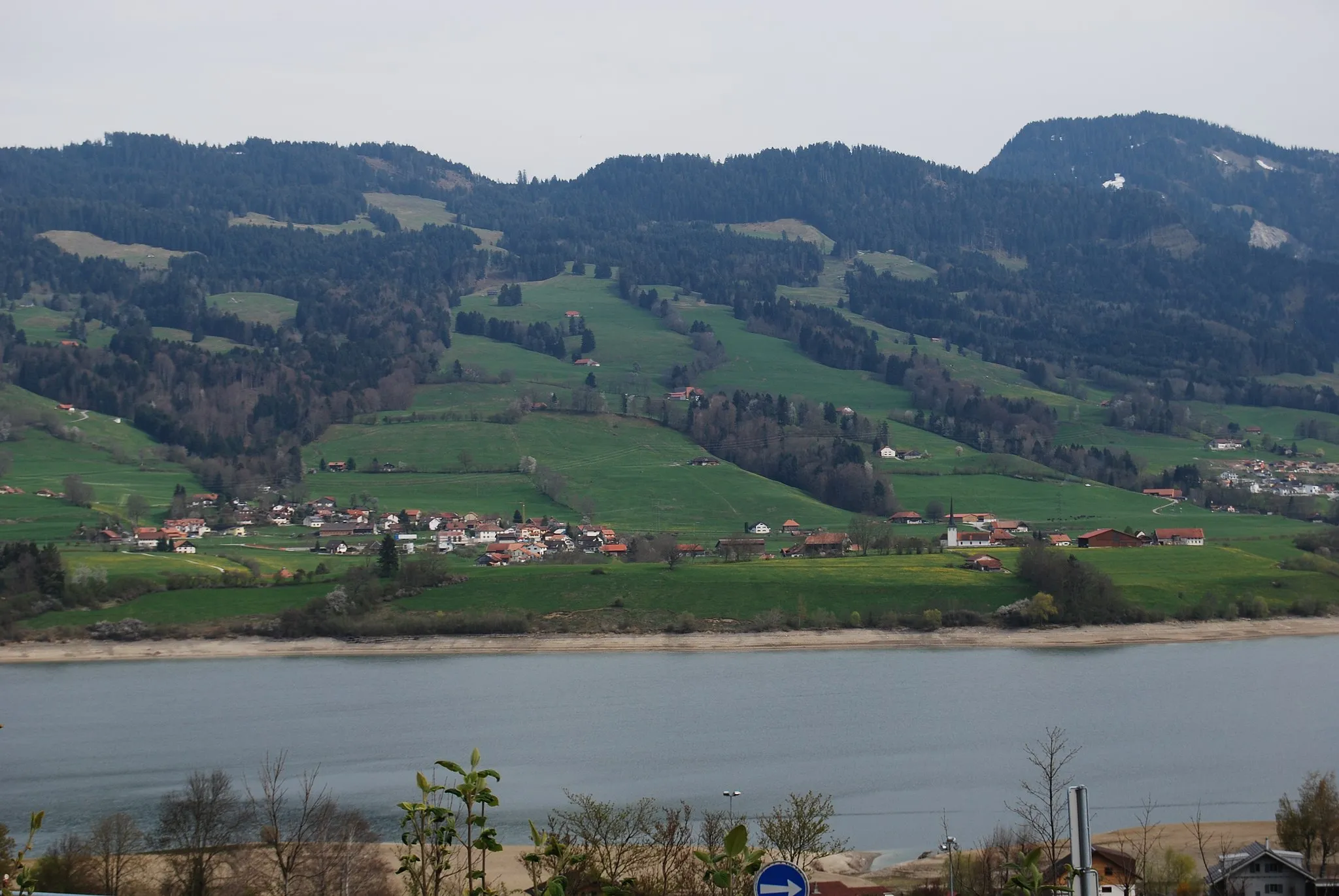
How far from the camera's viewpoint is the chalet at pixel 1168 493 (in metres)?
86.2

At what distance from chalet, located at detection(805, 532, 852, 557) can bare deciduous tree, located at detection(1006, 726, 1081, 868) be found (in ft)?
101

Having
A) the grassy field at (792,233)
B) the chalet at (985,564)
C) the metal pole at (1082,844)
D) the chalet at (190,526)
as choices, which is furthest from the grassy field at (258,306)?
the metal pole at (1082,844)

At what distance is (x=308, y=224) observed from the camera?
607 ft

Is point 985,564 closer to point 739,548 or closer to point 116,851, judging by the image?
point 739,548

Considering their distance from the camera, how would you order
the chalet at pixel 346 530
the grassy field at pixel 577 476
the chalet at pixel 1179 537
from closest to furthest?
the chalet at pixel 1179 537
the chalet at pixel 346 530
the grassy field at pixel 577 476

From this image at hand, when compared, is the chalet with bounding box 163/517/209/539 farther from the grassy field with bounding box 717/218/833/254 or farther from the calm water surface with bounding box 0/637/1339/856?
the grassy field with bounding box 717/218/833/254

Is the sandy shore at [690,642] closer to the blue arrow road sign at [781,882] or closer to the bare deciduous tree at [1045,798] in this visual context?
the bare deciduous tree at [1045,798]

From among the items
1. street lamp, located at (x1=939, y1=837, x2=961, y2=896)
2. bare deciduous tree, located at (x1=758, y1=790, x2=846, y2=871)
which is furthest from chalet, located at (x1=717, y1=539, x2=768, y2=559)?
bare deciduous tree, located at (x1=758, y1=790, x2=846, y2=871)

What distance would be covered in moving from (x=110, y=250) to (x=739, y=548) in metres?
112

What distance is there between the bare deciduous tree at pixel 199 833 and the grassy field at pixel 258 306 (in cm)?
11244

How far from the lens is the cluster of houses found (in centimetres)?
8864

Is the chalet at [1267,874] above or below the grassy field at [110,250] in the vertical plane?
below

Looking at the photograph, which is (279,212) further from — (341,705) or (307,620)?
(341,705)

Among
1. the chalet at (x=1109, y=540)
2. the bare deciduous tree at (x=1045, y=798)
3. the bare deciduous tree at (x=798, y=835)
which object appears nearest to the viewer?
the bare deciduous tree at (x=798, y=835)
